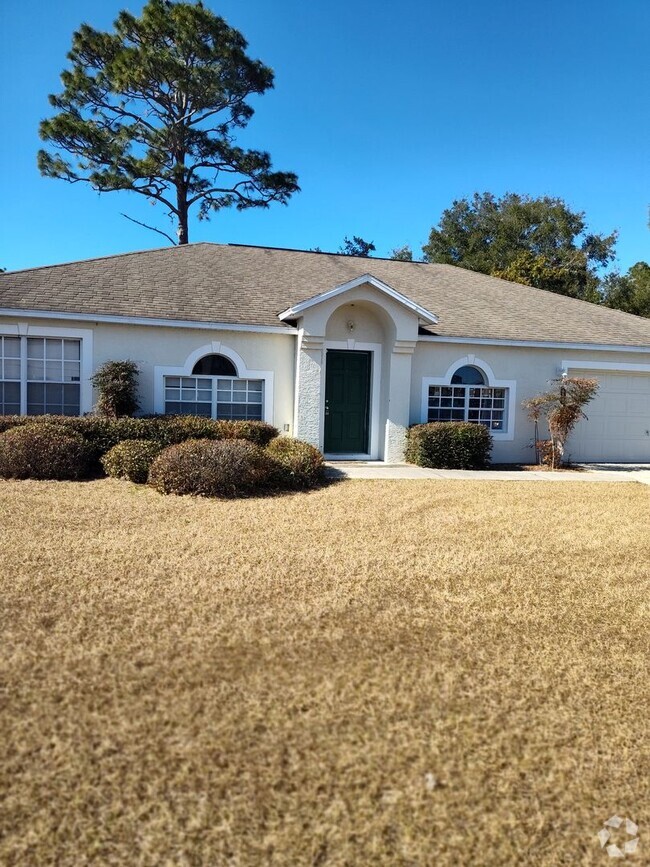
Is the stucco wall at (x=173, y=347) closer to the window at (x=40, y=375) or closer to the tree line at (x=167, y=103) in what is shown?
the window at (x=40, y=375)

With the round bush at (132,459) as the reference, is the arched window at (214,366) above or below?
above

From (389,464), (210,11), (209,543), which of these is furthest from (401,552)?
(210,11)

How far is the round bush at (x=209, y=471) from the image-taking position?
9.22 m

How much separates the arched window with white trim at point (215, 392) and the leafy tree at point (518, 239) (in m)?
27.7

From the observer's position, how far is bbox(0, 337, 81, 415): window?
12523 mm

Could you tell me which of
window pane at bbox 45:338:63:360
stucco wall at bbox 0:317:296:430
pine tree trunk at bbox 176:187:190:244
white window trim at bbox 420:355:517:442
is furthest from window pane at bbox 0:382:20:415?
pine tree trunk at bbox 176:187:190:244

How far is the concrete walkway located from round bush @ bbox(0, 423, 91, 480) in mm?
4787

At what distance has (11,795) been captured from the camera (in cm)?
278

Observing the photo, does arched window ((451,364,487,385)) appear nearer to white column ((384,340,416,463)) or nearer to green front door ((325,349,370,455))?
white column ((384,340,416,463))

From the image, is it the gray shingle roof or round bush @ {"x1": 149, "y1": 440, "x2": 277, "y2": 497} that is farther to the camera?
the gray shingle roof

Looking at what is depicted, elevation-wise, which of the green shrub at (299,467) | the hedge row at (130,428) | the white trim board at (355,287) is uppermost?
the white trim board at (355,287)

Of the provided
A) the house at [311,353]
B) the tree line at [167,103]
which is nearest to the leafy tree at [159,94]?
the tree line at [167,103]

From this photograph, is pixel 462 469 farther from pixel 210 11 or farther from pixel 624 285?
pixel 624 285

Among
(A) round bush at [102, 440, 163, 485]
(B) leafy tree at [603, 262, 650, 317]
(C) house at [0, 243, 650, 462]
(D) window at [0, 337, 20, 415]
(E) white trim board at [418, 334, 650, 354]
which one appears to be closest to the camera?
(A) round bush at [102, 440, 163, 485]
